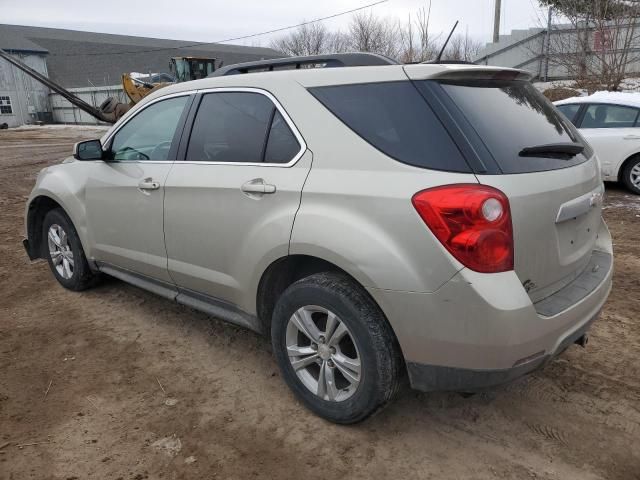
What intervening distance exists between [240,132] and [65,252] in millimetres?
2473

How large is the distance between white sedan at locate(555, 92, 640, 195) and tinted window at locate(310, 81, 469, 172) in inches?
281

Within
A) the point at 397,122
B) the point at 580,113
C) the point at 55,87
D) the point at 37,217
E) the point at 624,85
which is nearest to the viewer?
the point at 397,122

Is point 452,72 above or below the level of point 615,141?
above

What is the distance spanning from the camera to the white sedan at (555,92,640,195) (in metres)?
8.32

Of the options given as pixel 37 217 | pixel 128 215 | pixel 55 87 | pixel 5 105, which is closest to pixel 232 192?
pixel 128 215

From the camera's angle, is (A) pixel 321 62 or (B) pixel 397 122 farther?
(A) pixel 321 62

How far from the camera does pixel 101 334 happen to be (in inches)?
156

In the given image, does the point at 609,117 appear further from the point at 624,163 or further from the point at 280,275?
the point at 280,275

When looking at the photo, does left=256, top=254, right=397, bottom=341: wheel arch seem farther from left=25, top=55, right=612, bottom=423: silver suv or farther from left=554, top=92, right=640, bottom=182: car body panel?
left=554, top=92, right=640, bottom=182: car body panel

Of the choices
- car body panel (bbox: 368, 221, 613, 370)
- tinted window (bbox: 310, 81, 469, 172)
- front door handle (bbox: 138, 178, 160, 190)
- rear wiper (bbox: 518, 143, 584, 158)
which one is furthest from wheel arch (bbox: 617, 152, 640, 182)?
front door handle (bbox: 138, 178, 160, 190)

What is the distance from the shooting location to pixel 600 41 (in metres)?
16.6

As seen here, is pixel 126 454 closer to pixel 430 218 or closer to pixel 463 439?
pixel 463 439

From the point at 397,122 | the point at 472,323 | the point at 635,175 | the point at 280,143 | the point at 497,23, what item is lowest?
the point at 635,175

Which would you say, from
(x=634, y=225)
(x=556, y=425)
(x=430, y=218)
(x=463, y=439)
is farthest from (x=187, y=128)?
(x=634, y=225)
